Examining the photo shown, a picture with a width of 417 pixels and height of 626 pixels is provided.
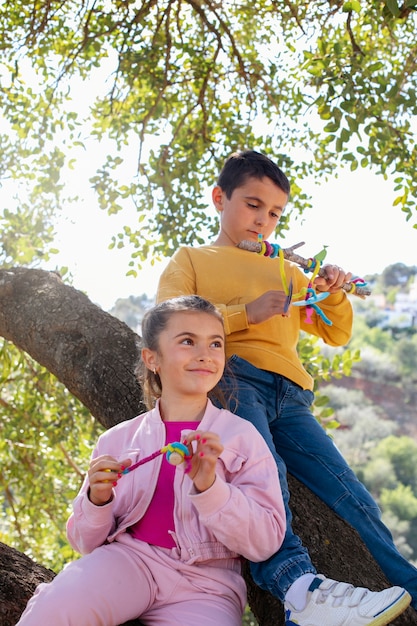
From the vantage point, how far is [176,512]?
1.95 metres

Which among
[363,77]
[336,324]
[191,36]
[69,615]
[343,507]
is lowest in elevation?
[69,615]

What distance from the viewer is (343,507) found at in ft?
7.95

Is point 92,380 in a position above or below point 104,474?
above

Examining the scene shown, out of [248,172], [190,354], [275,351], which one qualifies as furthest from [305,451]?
[248,172]

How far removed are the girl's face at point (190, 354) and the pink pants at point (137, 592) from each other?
1.43 feet

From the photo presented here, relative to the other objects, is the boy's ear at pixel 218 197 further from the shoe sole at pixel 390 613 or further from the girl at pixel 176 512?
the shoe sole at pixel 390 613

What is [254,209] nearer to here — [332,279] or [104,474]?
[332,279]

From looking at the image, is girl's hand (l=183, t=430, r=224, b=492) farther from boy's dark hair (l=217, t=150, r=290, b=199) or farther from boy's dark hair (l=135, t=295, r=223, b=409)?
boy's dark hair (l=217, t=150, r=290, b=199)

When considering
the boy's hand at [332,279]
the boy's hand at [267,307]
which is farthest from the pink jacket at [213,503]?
the boy's hand at [332,279]

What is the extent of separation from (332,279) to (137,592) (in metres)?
1.12

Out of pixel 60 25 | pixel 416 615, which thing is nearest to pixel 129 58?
pixel 60 25

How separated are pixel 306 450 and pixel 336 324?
1.79ft

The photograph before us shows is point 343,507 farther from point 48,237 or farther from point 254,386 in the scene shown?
point 48,237

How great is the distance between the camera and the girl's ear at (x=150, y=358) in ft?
7.36
